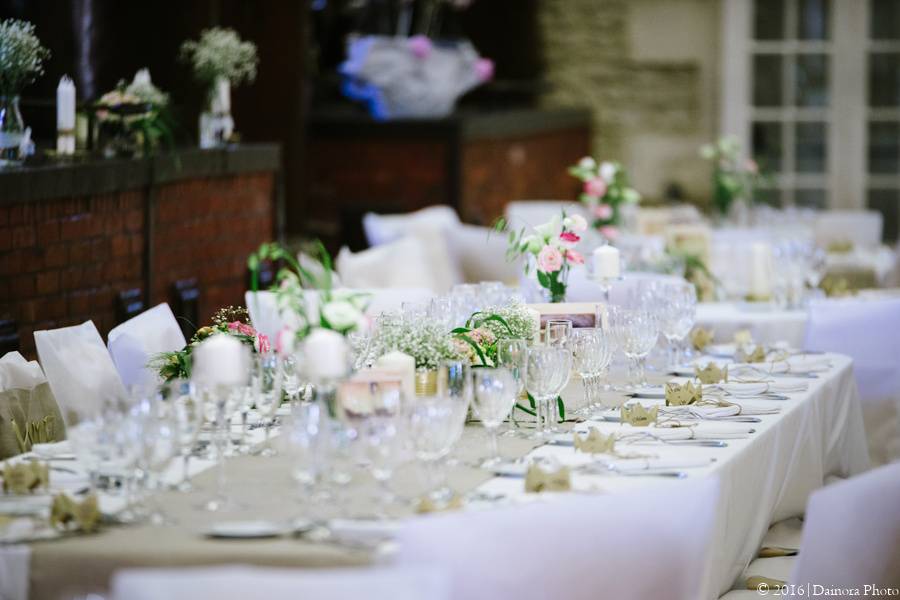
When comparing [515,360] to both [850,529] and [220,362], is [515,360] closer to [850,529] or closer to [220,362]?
[220,362]

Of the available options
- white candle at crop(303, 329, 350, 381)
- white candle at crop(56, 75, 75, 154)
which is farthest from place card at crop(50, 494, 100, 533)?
white candle at crop(56, 75, 75, 154)

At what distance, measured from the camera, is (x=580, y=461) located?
3170 mm

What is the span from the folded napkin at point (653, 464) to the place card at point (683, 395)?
65 cm

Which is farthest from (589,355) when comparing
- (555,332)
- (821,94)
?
(821,94)

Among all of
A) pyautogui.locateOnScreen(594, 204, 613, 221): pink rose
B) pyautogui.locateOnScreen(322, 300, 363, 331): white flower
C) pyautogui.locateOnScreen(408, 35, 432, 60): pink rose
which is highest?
pyautogui.locateOnScreen(408, 35, 432, 60): pink rose

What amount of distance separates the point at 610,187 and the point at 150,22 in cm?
256

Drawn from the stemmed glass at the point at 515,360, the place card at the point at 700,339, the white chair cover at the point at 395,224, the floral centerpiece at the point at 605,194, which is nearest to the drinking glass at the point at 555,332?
the stemmed glass at the point at 515,360

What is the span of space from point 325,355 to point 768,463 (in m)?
1.29

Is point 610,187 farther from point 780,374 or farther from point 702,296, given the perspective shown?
point 780,374

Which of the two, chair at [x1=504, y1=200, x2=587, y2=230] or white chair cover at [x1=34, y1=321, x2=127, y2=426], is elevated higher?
chair at [x1=504, y1=200, x2=587, y2=230]

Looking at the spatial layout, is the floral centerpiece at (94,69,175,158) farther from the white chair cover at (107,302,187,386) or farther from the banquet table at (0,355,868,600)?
the banquet table at (0,355,868,600)

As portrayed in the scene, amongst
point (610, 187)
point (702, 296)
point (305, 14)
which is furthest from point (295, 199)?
point (702, 296)

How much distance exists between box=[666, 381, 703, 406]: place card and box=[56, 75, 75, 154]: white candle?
2713mm

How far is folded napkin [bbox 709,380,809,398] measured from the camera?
4.02 m
